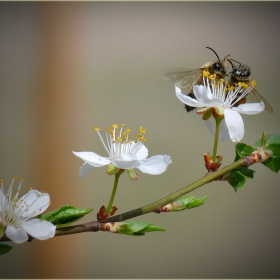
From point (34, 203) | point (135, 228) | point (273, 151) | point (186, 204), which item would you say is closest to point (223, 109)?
point (273, 151)

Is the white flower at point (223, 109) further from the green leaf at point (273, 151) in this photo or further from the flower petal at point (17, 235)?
the flower petal at point (17, 235)

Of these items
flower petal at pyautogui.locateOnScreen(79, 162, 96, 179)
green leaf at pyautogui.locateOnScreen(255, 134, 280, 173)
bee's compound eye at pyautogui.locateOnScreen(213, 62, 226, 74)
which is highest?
bee's compound eye at pyautogui.locateOnScreen(213, 62, 226, 74)

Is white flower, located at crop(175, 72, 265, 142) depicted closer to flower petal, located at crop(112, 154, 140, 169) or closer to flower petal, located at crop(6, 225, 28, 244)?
flower petal, located at crop(112, 154, 140, 169)

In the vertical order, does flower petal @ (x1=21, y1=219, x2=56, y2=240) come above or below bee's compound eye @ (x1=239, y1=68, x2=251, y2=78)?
below

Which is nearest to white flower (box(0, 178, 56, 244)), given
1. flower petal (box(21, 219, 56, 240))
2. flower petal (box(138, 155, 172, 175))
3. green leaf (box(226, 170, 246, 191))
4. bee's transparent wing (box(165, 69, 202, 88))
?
flower petal (box(21, 219, 56, 240))

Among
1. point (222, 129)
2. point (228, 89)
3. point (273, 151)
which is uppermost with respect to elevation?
point (228, 89)

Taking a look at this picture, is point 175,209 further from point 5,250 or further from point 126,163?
point 5,250

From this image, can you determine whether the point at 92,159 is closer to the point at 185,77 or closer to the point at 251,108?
the point at 251,108
